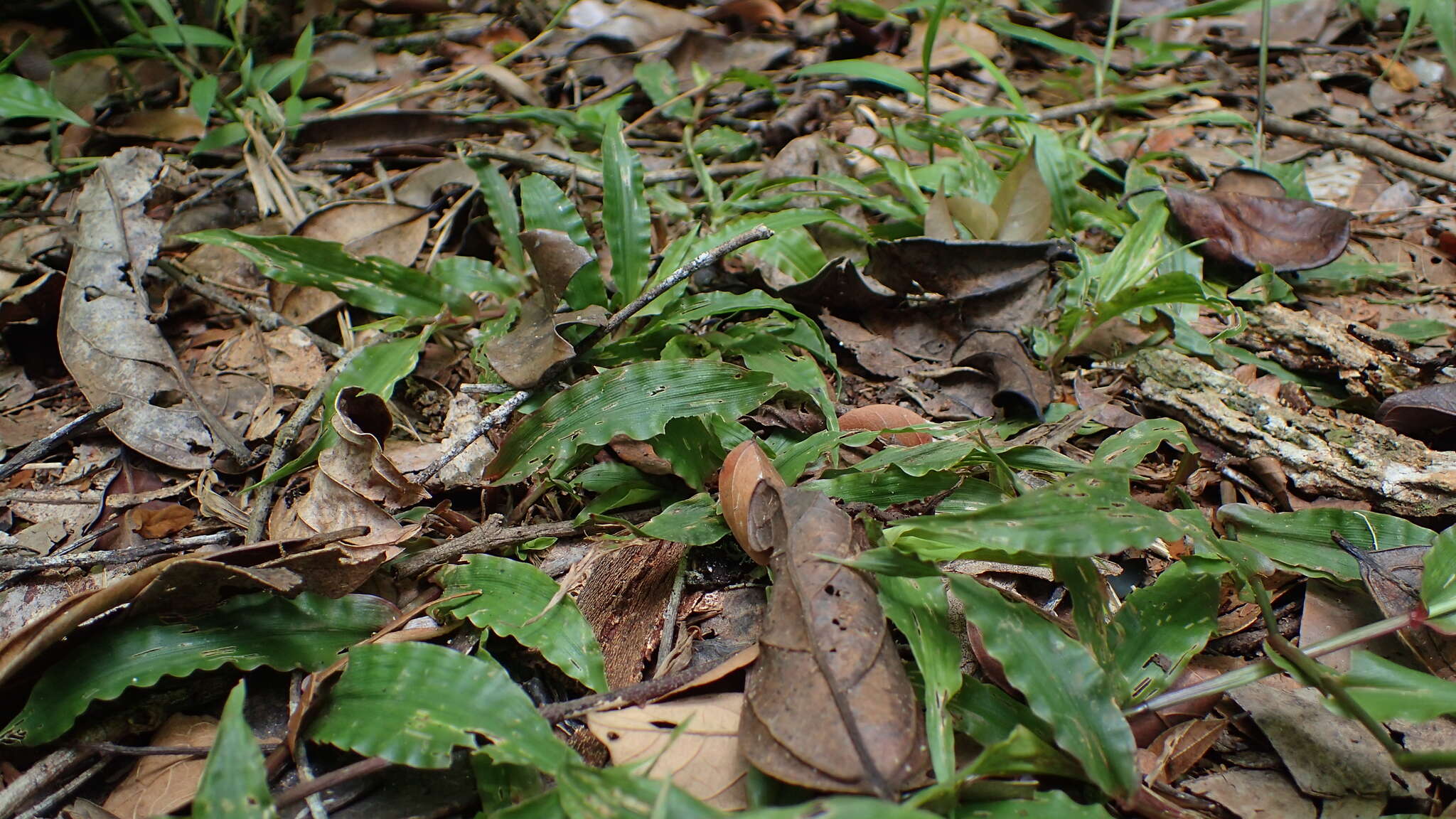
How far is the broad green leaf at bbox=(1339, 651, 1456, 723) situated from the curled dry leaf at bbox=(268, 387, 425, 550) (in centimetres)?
138

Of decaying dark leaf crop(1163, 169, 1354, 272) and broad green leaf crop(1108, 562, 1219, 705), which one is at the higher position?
decaying dark leaf crop(1163, 169, 1354, 272)

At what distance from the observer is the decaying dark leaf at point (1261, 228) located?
2.16 meters

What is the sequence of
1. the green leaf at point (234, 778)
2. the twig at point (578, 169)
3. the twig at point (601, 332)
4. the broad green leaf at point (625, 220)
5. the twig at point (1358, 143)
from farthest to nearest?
the twig at point (1358, 143) < the twig at point (578, 169) < the broad green leaf at point (625, 220) < the twig at point (601, 332) < the green leaf at point (234, 778)

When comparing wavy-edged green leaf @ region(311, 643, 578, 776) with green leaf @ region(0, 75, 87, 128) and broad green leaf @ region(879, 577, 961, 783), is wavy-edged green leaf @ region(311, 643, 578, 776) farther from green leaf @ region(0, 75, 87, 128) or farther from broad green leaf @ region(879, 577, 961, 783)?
green leaf @ region(0, 75, 87, 128)

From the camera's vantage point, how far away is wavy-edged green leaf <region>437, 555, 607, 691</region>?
3.92ft

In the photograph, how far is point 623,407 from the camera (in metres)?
1.53

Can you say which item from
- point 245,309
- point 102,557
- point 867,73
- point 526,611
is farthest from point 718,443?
point 867,73

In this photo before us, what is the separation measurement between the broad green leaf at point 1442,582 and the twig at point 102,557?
6.24 ft

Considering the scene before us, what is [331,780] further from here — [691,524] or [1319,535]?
[1319,535]

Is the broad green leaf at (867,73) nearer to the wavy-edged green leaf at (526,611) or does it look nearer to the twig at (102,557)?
the wavy-edged green leaf at (526,611)

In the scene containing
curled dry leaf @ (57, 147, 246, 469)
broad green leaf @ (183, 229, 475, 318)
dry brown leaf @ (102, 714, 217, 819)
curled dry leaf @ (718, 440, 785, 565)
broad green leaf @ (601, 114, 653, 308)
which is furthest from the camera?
Answer: broad green leaf @ (601, 114, 653, 308)

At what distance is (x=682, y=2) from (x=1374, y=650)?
3563mm

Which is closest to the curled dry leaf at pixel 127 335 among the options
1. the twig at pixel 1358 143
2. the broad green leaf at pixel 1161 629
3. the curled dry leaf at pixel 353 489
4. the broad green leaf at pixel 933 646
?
the curled dry leaf at pixel 353 489

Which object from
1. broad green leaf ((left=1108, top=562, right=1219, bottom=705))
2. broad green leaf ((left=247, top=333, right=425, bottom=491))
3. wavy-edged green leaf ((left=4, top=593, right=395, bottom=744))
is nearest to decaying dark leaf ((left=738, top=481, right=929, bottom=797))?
broad green leaf ((left=1108, top=562, right=1219, bottom=705))
